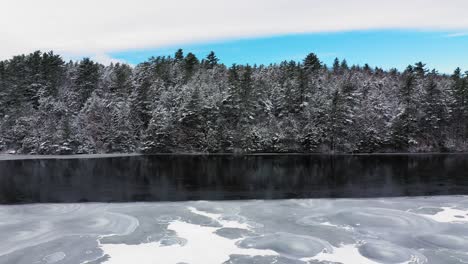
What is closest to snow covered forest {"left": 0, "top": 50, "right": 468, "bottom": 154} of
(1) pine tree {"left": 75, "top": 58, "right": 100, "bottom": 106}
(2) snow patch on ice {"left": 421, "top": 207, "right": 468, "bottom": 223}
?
(1) pine tree {"left": 75, "top": 58, "right": 100, "bottom": 106}

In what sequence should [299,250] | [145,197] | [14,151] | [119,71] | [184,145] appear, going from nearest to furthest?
[299,250]
[145,197]
[14,151]
[184,145]
[119,71]

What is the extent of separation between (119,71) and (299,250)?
254 feet

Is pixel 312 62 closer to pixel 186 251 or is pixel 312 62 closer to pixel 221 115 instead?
pixel 221 115

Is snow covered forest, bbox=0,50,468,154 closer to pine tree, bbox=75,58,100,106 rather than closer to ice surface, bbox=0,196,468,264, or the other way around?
pine tree, bbox=75,58,100,106

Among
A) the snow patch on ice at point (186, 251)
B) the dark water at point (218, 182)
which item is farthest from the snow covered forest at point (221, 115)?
the snow patch on ice at point (186, 251)

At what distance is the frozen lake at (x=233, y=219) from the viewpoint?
14.5 m

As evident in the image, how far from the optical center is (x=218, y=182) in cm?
3466

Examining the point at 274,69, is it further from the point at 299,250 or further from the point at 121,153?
the point at 299,250

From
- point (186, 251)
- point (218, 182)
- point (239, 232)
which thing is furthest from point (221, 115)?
point (186, 251)

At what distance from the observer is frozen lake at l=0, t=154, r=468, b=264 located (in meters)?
14.5

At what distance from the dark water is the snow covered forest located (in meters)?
20.8

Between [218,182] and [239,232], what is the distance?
1734cm

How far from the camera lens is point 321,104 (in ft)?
244

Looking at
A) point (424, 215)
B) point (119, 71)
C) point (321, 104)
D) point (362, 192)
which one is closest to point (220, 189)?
point (362, 192)
